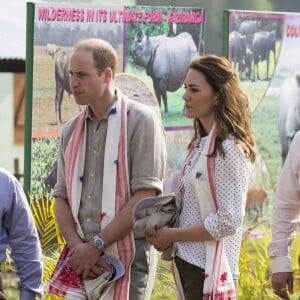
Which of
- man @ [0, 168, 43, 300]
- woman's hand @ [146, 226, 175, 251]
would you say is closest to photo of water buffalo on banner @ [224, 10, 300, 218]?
woman's hand @ [146, 226, 175, 251]

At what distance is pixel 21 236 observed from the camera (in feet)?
17.7

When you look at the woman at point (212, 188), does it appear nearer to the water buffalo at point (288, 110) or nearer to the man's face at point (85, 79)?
the man's face at point (85, 79)

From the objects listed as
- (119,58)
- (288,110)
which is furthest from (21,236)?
(288,110)

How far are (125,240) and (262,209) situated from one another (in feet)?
9.59

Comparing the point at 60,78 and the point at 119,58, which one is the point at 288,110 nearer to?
the point at 119,58

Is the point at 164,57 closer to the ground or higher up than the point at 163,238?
higher up

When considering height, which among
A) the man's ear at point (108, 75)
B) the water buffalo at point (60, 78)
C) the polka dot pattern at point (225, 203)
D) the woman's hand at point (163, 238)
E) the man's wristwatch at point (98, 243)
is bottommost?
the man's wristwatch at point (98, 243)

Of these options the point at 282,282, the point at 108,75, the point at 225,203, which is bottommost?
the point at 282,282

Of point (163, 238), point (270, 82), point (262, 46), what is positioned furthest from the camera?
point (270, 82)

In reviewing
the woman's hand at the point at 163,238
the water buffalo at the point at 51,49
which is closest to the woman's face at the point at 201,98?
→ the woman's hand at the point at 163,238

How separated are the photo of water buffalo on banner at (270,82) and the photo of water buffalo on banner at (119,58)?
52 centimetres

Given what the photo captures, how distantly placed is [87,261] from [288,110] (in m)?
3.38

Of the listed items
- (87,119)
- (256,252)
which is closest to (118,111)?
(87,119)

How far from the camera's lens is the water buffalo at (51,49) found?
7.48m
